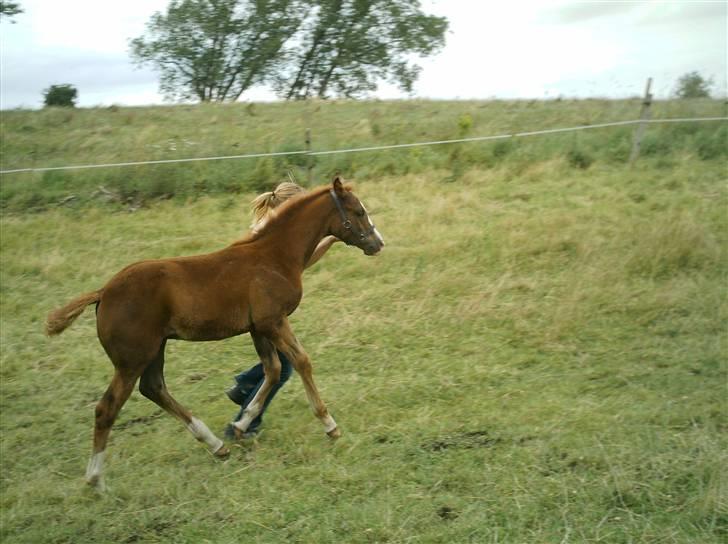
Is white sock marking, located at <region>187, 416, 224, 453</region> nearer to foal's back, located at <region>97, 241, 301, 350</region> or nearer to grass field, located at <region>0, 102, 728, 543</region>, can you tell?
grass field, located at <region>0, 102, 728, 543</region>

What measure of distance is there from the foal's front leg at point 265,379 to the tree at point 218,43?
23754 millimetres

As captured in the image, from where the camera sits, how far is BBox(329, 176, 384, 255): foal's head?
17.2 ft

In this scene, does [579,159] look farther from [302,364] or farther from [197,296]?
[197,296]

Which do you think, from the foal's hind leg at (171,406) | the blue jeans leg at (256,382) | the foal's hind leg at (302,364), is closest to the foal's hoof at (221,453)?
the foal's hind leg at (171,406)

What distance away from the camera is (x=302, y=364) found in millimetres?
5012

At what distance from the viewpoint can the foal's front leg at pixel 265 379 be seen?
5.12 m

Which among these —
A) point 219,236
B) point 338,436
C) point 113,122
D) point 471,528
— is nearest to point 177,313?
point 338,436

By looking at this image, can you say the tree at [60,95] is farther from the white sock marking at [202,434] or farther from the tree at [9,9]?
the white sock marking at [202,434]

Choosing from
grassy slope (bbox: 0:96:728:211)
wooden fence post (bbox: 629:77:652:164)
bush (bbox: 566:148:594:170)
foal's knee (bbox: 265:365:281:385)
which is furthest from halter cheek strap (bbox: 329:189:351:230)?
wooden fence post (bbox: 629:77:652:164)

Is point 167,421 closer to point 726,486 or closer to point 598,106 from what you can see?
point 726,486

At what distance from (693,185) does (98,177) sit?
31.1ft

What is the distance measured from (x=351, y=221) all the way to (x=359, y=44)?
24.1 meters

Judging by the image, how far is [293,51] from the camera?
28.2 meters

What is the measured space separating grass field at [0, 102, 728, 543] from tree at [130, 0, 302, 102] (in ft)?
55.6
